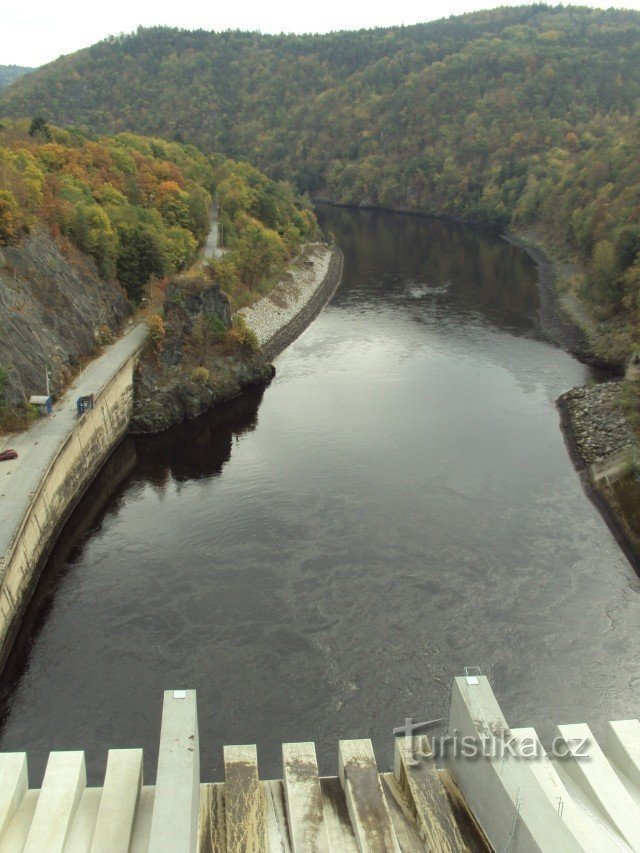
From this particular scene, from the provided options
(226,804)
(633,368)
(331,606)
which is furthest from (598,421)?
(226,804)

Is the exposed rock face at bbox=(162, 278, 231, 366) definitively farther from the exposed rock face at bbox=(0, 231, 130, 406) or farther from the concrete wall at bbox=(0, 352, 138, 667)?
the exposed rock face at bbox=(0, 231, 130, 406)

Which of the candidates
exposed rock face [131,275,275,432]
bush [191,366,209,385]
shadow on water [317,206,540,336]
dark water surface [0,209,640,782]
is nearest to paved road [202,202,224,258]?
shadow on water [317,206,540,336]

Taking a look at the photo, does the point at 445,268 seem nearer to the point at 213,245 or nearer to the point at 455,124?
the point at 213,245

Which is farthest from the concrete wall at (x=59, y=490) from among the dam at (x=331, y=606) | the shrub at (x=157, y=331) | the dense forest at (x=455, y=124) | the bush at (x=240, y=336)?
the dense forest at (x=455, y=124)

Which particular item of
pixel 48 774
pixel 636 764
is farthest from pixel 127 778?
pixel 636 764

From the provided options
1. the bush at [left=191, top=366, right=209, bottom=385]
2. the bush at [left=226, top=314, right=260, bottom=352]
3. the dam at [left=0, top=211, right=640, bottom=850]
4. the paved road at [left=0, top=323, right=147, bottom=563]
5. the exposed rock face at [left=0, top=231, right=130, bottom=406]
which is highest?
the exposed rock face at [left=0, top=231, right=130, bottom=406]

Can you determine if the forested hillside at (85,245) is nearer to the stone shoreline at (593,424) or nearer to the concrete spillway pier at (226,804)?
the concrete spillway pier at (226,804)
